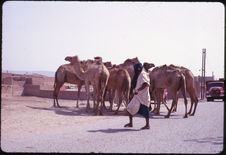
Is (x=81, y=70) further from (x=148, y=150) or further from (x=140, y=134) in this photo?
(x=148, y=150)

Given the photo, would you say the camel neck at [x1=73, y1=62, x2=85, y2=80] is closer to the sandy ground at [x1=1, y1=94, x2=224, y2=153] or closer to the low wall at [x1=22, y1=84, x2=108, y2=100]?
the sandy ground at [x1=1, y1=94, x2=224, y2=153]

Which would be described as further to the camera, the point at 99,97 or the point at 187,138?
the point at 99,97

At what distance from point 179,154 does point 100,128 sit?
398cm

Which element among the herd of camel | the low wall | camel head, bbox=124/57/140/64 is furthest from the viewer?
the low wall

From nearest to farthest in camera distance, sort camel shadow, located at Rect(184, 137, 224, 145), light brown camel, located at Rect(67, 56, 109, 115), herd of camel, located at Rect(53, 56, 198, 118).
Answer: camel shadow, located at Rect(184, 137, 224, 145)
light brown camel, located at Rect(67, 56, 109, 115)
herd of camel, located at Rect(53, 56, 198, 118)

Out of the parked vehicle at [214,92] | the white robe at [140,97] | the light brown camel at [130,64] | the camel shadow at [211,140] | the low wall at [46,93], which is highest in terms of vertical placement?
the light brown camel at [130,64]

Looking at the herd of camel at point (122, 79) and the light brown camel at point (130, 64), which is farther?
the light brown camel at point (130, 64)

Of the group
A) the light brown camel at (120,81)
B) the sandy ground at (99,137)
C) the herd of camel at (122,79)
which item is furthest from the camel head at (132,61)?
the sandy ground at (99,137)

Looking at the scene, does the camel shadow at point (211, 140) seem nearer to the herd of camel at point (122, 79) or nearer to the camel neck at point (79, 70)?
the herd of camel at point (122, 79)

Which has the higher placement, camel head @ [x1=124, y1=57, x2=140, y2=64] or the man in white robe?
camel head @ [x1=124, y1=57, x2=140, y2=64]

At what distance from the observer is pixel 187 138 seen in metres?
8.63

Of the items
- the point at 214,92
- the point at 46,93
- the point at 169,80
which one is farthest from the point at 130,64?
the point at 214,92

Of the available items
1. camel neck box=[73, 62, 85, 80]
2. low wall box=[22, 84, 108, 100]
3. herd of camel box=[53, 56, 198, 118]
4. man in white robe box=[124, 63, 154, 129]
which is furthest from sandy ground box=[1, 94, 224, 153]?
low wall box=[22, 84, 108, 100]

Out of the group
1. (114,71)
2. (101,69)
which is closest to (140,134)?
(101,69)
